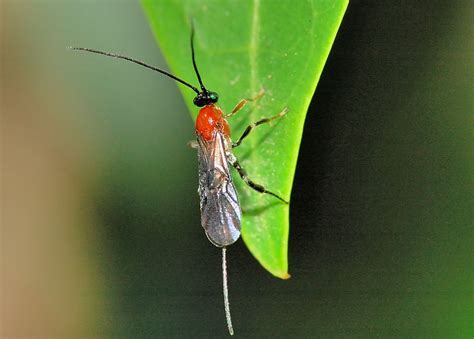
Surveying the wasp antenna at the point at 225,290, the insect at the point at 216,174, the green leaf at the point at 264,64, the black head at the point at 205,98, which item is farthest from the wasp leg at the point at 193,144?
the green leaf at the point at 264,64

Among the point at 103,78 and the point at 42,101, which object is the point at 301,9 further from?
the point at 42,101

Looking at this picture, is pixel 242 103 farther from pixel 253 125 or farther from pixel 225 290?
pixel 225 290

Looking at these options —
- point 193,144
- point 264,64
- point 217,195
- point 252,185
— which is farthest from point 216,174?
point 264,64

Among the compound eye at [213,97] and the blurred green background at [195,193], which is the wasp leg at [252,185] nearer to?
the compound eye at [213,97]

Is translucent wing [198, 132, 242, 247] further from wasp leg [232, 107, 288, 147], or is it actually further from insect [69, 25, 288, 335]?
wasp leg [232, 107, 288, 147]

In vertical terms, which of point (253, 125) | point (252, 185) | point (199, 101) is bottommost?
point (252, 185)
